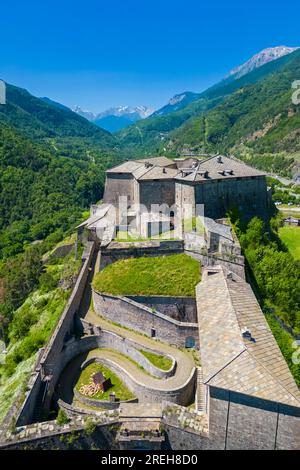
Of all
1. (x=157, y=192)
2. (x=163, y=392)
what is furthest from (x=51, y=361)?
(x=157, y=192)

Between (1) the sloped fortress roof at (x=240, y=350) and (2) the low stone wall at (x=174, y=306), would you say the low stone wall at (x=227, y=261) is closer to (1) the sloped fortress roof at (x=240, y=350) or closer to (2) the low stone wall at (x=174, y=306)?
(2) the low stone wall at (x=174, y=306)

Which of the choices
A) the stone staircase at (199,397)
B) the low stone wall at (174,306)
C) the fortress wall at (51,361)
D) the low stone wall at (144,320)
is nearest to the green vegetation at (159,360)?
the low stone wall at (144,320)

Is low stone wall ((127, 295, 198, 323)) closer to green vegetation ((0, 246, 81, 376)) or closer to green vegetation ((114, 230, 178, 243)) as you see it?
green vegetation ((114, 230, 178, 243))

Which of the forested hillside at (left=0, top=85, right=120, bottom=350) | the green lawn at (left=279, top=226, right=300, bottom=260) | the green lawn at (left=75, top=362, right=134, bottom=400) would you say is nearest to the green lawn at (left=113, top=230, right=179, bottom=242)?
the green lawn at (left=75, top=362, right=134, bottom=400)

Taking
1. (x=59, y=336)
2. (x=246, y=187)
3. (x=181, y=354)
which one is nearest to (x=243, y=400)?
(x=181, y=354)

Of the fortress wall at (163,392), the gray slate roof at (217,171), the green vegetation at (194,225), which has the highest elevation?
the gray slate roof at (217,171)
